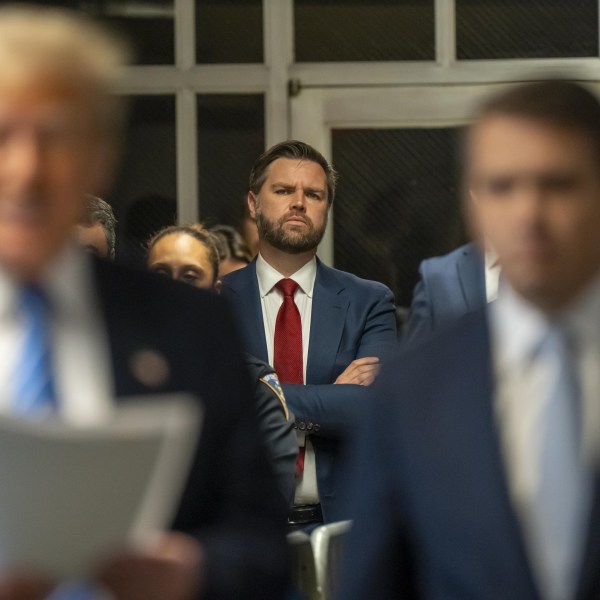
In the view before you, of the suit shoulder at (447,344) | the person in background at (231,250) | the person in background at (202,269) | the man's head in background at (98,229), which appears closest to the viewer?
the suit shoulder at (447,344)

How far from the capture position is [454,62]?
8.11 m

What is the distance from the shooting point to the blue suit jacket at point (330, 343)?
527cm

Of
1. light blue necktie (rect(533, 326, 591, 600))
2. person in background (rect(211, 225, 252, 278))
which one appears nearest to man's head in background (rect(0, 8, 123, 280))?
light blue necktie (rect(533, 326, 591, 600))

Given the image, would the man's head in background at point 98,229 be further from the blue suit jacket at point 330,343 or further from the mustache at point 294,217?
the mustache at point 294,217

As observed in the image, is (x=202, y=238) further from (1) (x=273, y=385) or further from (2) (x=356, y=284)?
(1) (x=273, y=385)

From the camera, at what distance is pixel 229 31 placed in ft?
26.5

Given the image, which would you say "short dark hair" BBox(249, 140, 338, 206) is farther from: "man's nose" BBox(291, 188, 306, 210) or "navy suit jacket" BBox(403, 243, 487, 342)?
"navy suit jacket" BBox(403, 243, 487, 342)

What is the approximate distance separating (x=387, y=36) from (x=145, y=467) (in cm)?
654

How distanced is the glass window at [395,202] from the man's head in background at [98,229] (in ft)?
7.65

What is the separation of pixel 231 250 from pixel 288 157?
4.58 feet

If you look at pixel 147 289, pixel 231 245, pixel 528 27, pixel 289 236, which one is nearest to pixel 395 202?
pixel 528 27

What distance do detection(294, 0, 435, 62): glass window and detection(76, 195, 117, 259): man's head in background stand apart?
7.92 feet

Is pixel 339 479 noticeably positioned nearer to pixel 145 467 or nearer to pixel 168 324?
pixel 168 324

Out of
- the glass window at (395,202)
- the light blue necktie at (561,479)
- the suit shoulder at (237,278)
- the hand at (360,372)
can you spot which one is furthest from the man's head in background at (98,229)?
the light blue necktie at (561,479)
